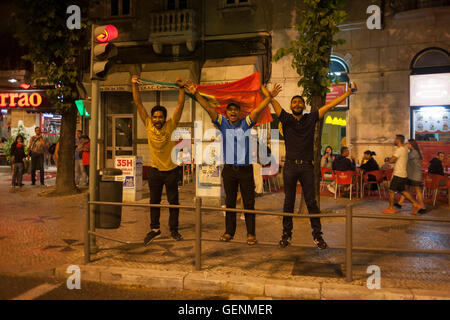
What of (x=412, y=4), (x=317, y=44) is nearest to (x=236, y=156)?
(x=317, y=44)

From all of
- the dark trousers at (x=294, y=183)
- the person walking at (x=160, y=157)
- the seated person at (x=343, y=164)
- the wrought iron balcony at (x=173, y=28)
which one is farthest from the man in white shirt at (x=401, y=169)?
the wrought iron balcony at (x=173, y=28)

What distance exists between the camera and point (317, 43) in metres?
8.23

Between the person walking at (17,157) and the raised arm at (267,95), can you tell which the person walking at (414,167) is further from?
the person walking at (17,157)

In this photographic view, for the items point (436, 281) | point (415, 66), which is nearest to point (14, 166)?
point (436, 281)

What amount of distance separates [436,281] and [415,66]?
37.8ft

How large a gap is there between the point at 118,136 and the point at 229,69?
6.62 meters

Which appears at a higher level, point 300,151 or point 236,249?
point 300,151

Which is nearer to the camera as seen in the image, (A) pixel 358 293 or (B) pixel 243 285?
(A) pixel 358 293

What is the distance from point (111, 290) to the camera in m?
4.50

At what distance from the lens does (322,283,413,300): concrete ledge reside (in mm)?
4141

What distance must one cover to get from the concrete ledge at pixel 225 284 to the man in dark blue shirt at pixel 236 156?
114cm

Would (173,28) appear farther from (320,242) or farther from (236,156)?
(320,242)

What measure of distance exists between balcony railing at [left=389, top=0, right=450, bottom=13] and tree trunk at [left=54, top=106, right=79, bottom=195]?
456 inches

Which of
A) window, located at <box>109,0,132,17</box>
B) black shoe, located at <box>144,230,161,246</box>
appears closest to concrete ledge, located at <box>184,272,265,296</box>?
black shoe, located at <box>144,230,161,246</box>
